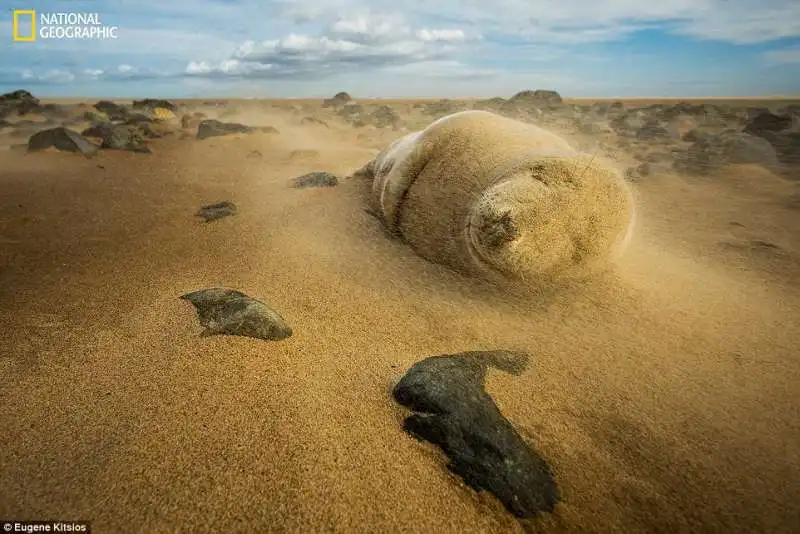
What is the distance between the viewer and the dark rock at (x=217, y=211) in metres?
4.67

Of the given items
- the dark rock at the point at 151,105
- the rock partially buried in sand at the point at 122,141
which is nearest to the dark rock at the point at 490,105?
the dark rock at the point at 151,105

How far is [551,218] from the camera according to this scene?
263 centimetres

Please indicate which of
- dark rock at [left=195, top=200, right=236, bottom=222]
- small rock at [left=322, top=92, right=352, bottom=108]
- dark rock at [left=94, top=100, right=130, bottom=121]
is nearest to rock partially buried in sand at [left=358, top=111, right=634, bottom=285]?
dark rock at [left=195, top=200, right=236, bottom=222]

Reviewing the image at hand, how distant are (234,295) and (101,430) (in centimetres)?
109

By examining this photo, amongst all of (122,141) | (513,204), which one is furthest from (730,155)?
(122,141)

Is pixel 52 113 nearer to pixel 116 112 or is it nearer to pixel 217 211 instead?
pixel 116 112

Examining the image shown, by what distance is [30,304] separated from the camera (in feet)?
8.96

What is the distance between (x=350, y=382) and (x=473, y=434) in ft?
2.30

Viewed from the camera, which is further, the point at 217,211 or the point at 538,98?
the point at 538,98

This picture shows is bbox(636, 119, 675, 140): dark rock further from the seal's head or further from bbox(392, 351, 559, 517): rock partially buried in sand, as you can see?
bbox(392, 351, 559, 517): rock partially buried in sand

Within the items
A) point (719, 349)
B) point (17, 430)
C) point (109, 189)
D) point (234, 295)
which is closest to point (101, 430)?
point (17, 430)

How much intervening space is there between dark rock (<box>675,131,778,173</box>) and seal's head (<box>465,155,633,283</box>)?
24.2ft

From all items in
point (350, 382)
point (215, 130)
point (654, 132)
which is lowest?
point (350, 382)

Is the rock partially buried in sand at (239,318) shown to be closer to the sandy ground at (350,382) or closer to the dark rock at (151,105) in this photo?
the sandy ground at (350,382)
